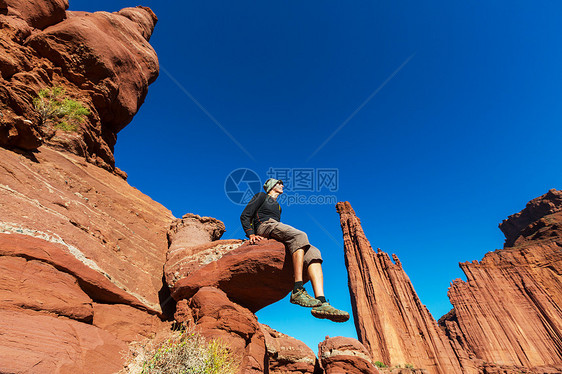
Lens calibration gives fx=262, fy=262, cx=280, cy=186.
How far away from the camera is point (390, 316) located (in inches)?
1917

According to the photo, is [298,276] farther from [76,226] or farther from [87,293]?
[76,226]

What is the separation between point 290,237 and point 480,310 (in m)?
67.5

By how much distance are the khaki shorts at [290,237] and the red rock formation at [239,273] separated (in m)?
0.22

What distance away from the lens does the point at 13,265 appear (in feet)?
12.0

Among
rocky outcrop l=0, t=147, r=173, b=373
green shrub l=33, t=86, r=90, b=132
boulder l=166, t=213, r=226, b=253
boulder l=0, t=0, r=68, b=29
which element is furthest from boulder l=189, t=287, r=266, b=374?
boulder l=0, t=0, r=68, b=29

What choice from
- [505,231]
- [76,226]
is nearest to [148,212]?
[76,226]

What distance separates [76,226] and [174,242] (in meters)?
3.05

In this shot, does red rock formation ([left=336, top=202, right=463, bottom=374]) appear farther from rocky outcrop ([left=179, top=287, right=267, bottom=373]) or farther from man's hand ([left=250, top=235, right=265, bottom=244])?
man's hand ([left=250, top=235, right=265, bottom=244])

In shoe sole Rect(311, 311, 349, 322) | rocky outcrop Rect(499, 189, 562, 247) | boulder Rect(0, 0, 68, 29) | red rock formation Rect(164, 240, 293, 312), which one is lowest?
shoe sole Rect(311, 311, 349, 322)

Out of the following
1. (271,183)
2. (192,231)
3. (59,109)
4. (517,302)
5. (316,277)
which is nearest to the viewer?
(316,277)

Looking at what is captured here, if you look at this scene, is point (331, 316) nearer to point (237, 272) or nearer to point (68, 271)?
point (237, 272)

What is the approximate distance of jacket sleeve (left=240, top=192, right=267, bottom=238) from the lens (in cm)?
609

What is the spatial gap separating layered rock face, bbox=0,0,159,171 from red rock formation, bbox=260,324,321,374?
9.40 meters

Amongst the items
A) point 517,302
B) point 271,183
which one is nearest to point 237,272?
point 271,183
